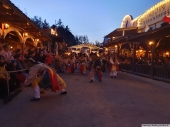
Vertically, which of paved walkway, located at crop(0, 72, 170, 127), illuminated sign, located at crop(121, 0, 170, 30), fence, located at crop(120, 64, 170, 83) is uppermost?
illuminated sign, located at crop(121, 0, 170, 30)

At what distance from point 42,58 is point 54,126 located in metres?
3.97

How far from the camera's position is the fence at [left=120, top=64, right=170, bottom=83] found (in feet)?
50.0

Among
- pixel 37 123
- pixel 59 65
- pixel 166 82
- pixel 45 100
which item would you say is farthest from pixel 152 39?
pixel 37 123

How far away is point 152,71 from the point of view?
17516 millimetres

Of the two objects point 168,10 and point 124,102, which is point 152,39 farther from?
point 124,102

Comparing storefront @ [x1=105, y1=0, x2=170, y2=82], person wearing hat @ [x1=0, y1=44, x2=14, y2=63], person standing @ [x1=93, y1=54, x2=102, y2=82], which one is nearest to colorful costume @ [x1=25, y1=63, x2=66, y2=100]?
person wearing hat @ [x1=0, y1=44, x2=14, y2=63]

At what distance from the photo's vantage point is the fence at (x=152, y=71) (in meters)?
15.2

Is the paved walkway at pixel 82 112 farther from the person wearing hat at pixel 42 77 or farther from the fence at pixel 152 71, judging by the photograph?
the fence at pixel 152 71

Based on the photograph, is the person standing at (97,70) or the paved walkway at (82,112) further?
the person standing at (97,70)

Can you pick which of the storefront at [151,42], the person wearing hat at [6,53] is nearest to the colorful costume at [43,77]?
the person wearing hat at [6,53]

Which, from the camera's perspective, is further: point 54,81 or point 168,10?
point 168,10

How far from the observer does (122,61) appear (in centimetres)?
2900

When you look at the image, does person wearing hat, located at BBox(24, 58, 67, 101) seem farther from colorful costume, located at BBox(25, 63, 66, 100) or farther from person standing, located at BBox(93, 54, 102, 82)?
person standing, located at BBox(93, 54, 102, 82)

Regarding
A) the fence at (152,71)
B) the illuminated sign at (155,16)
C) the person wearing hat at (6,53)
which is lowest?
the fence at (152,71)
